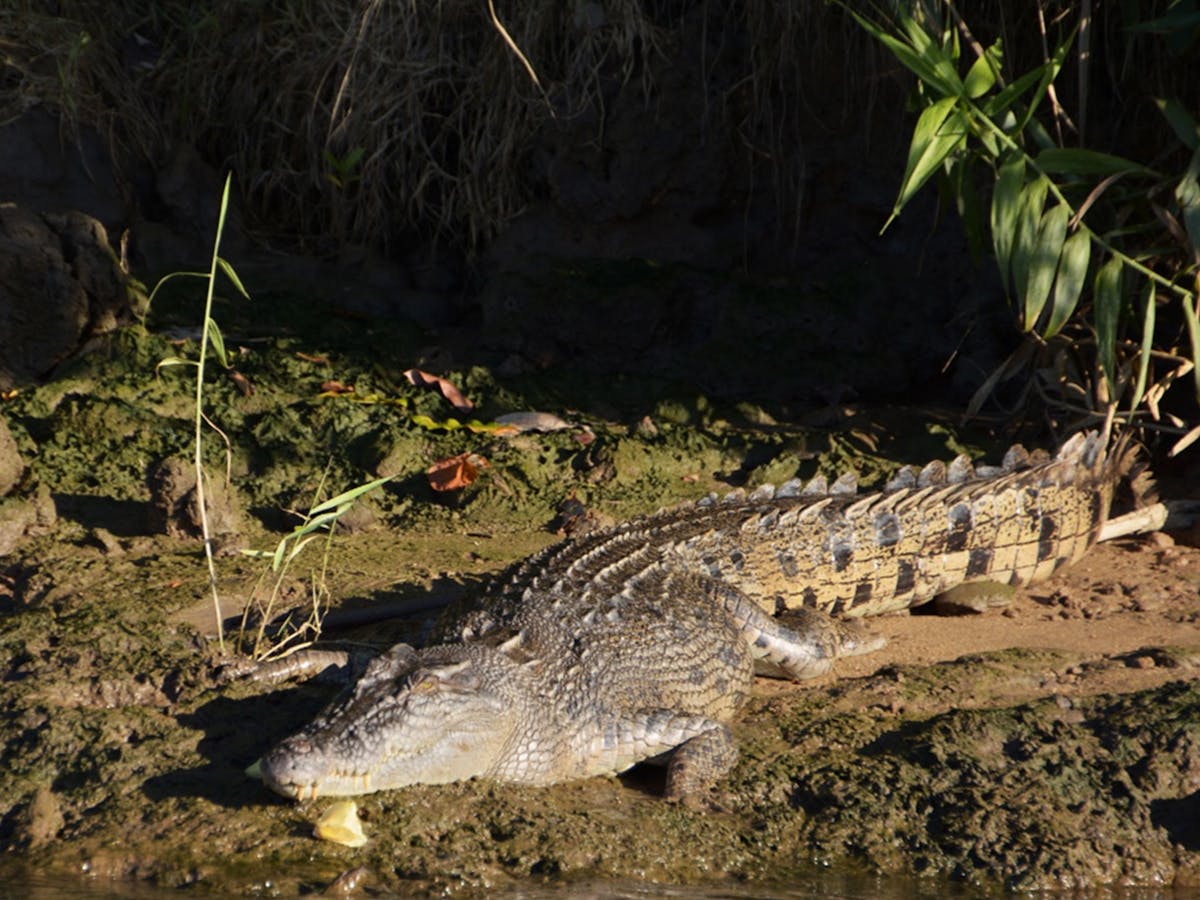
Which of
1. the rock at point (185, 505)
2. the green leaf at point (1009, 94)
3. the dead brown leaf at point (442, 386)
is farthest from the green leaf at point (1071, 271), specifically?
the rock at point (185, 505)

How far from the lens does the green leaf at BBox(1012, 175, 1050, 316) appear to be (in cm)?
478

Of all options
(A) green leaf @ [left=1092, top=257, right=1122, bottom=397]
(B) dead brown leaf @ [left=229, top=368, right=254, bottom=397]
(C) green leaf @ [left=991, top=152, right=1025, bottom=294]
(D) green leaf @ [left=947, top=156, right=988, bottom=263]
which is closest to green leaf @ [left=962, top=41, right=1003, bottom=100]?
(C) green leaf @ [left=991, top=152, right=1025, bottom=294]

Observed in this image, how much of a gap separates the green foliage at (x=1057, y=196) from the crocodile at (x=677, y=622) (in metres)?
0.64

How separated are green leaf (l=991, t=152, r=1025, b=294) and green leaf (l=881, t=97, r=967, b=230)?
20cm

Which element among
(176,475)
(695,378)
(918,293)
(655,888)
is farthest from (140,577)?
(918,293)

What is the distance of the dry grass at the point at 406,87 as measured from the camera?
7.04 m

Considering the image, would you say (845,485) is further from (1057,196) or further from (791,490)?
(1057,196)

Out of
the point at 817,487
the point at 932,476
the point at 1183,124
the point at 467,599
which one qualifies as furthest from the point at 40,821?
the point at 1183,124

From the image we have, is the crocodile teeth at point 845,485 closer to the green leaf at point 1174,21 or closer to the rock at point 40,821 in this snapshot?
the green leaf at point 1174,21

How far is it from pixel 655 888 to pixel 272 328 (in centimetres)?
453

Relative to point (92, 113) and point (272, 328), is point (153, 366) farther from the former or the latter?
point (92, 113)

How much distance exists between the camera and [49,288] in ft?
21.1

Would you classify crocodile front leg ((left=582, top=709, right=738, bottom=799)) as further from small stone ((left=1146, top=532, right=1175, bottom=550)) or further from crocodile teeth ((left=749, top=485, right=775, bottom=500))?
small stone ((left=1146, top=532, right=1175, bottom=550))

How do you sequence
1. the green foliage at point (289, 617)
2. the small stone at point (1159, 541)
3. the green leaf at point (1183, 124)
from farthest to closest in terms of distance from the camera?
1. the small stone at point (1159, 541)
2. the green leaf at point (1183, 124)
3. the green foliage at point (289, 617)
